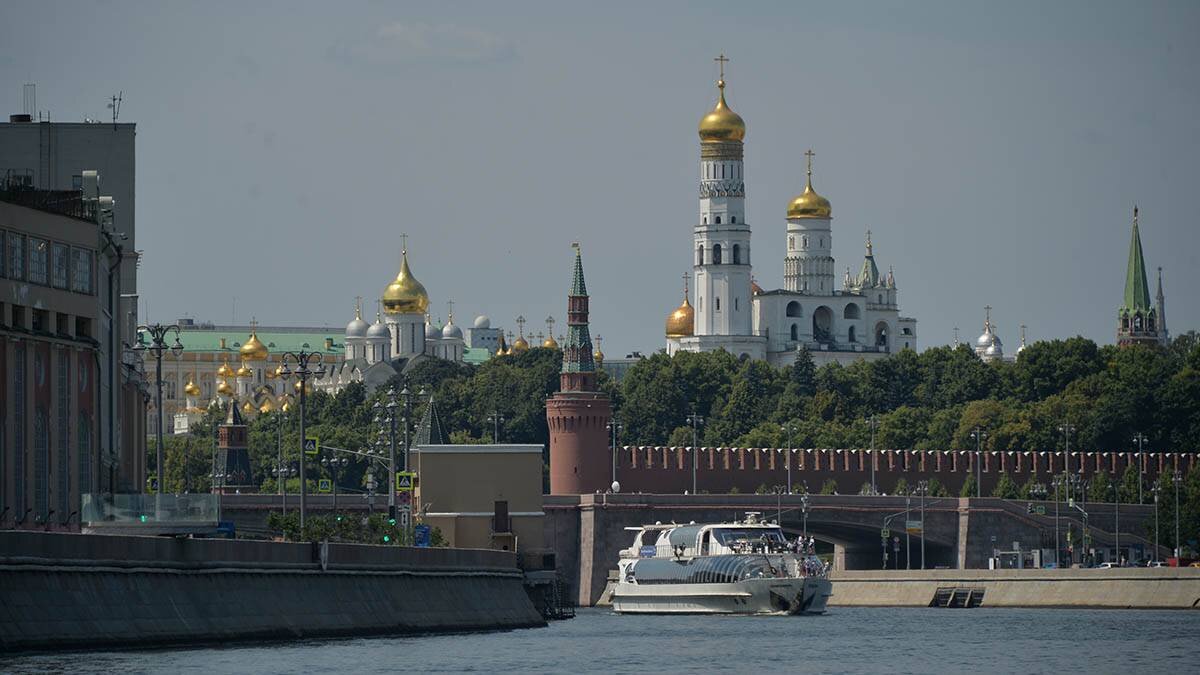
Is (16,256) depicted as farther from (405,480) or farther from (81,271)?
(405,480)

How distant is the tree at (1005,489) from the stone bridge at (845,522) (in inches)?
635

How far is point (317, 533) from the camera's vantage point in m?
91.8

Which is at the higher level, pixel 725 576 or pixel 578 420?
pixel 578 420

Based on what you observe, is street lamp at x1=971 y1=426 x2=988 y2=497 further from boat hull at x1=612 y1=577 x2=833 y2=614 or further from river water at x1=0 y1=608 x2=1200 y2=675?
river water at x1=0 y1=608 x2=1200 y2=675

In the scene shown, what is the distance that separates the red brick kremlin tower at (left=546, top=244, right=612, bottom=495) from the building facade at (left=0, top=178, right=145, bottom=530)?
86.1 metres

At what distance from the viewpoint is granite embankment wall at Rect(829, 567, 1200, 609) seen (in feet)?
375

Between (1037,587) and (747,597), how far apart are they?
14011 mm

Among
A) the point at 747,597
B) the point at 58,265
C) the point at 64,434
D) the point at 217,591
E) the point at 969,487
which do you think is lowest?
the point at 747,597

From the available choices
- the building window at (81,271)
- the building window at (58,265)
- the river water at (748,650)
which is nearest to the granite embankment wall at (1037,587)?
the river water at (748,650)

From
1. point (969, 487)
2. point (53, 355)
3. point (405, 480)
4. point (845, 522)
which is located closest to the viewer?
point (53, 355)

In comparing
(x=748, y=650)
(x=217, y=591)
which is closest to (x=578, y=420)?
(x=748, y=650)

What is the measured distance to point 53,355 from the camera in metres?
77.2

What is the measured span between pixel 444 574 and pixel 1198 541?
243 feet

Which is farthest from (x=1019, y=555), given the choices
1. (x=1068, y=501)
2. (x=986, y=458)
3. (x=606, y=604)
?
(x=986, y=458)
